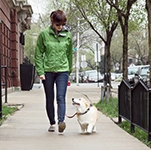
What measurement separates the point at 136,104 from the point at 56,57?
4.91 feet

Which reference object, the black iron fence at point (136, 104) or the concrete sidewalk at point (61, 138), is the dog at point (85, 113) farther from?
the black iron fence at point (136, 104)

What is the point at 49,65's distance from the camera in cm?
767

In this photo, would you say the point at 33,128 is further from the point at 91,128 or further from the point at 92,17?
the point at 92,17

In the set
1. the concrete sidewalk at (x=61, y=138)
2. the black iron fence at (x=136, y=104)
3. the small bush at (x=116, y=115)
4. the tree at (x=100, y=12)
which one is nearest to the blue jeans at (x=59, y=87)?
the concrete sidewalk at (x=61, y=138)

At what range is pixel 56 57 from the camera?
7.63 meters

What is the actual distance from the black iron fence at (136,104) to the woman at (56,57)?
117 centimetres

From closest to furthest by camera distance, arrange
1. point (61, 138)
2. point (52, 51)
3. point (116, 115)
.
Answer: point (61, 138)
point (52, 51)
point (116, 115)

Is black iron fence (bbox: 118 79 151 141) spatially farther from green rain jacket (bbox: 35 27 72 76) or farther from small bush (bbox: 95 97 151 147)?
green rain jacket (bbox: 35 27 72 76)

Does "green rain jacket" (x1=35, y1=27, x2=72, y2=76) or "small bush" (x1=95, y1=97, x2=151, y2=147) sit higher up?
"green rain jacket" (x1=35, y1=27, x2=72, y2=76)

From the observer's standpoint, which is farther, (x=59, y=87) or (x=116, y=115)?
(x=116, y=115)

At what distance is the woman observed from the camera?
300 inches

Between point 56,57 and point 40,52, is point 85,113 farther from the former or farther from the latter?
point 40,52

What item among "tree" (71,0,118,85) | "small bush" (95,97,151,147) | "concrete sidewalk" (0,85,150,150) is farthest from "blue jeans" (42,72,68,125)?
"tree" (71,0,118,85)

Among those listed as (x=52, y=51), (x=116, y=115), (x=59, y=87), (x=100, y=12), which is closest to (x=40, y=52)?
(x=52, y=51)
